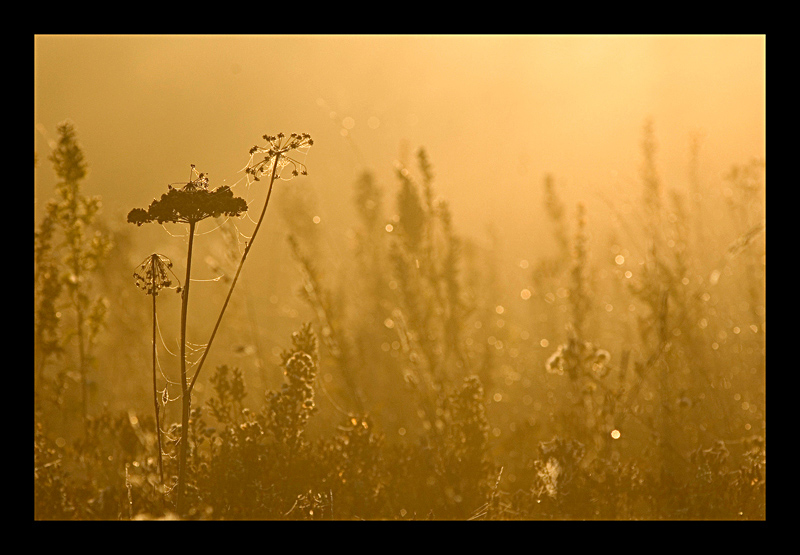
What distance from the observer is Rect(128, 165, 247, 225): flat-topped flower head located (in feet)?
8.92

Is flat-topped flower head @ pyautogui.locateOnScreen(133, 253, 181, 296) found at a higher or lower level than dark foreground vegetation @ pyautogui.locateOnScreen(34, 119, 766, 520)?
higher

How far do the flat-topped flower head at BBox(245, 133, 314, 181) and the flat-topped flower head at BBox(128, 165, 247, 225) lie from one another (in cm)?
19

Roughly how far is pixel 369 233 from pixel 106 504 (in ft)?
19.0

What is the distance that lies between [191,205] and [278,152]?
18.9 inches

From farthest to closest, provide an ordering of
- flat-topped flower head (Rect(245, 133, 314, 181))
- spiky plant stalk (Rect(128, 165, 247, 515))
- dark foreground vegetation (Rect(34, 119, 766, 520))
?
1. dark foreground vegetation (Rect(34, 119, 766, 520))
2. flat-topped flower head (Rect(245, 133, 314, 181))
3. spiky plant stalk (Rect(128, 165, 247, 515))

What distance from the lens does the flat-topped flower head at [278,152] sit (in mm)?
2822

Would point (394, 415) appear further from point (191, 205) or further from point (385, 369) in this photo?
point (191, 205)

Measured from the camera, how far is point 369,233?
8.94m

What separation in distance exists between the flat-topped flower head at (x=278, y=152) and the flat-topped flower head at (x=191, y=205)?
0.19m

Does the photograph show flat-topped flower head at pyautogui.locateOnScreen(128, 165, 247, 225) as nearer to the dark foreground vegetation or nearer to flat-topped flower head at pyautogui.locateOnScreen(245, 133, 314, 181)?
the dark foreground vegetation

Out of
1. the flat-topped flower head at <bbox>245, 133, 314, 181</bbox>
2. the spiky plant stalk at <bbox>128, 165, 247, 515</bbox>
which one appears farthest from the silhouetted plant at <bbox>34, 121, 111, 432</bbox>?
the flat-topped flower head at <bbox>245, 133, 314, 181</bbox>

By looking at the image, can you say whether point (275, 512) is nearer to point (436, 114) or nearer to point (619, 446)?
point (619, 446)

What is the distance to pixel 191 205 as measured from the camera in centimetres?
271

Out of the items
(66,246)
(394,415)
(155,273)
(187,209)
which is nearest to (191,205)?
(187,209)
